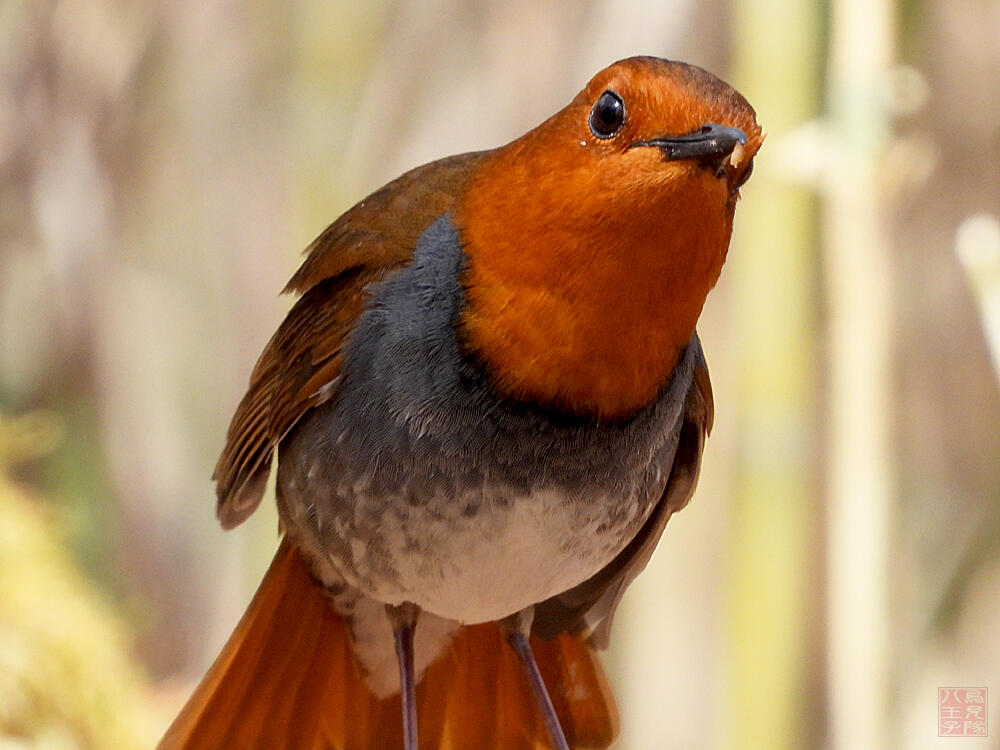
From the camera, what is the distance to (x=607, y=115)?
123cm

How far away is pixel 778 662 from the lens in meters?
2.25

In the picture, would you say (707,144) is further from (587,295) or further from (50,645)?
(50,645)

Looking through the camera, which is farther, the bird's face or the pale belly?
the pale belly

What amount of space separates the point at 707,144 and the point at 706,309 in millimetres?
1153

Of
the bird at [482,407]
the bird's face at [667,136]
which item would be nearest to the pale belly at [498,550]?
the bird at [482,407]

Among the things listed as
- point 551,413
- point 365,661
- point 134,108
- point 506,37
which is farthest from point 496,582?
point 134,108

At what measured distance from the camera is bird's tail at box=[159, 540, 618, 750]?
5.82 ft

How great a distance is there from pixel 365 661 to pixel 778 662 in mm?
→ 853

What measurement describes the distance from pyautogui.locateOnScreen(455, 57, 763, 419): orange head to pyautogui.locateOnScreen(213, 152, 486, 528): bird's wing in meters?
0.14

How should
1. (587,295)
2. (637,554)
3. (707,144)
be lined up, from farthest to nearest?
1. (637,554)
2. (587,295)
3. (707,144)

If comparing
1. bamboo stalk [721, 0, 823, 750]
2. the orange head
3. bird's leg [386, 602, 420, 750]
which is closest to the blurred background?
bamboo stalk [721, 0, 823, 750]

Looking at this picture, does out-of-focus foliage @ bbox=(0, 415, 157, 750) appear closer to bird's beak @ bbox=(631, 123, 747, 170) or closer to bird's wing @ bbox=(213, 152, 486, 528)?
bird's wing @ bbox=(213, 152, 486, 528)

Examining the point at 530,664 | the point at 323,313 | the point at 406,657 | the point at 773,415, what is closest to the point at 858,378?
the point at 773,415

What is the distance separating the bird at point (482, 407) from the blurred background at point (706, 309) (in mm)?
572
